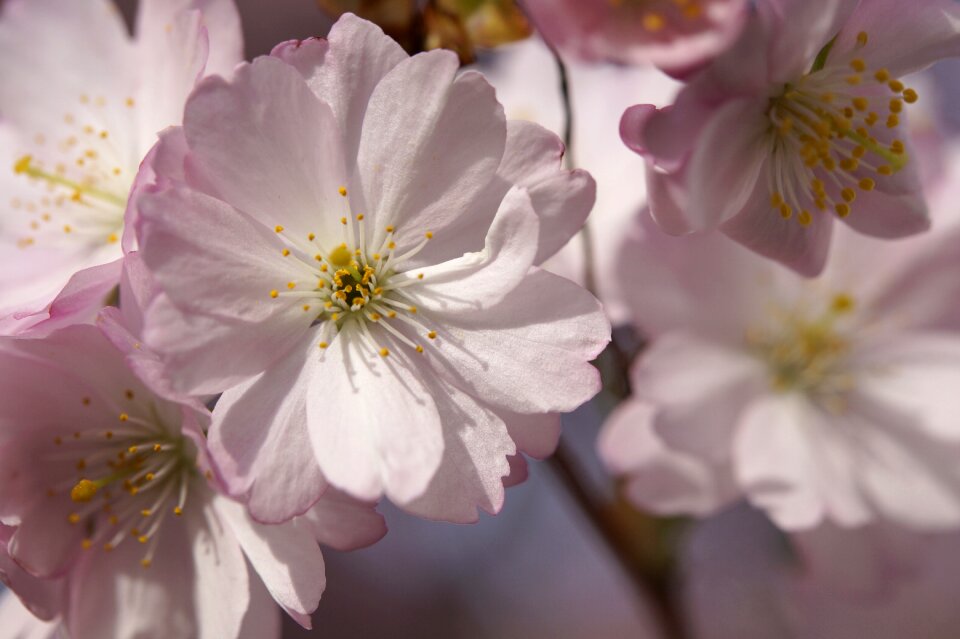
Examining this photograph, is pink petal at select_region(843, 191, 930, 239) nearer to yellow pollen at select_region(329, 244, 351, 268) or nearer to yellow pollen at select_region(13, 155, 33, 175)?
yellow pollen at select_region(329, 244, 351, 268)

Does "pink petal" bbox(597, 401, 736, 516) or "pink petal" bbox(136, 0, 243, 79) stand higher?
"pink petal" bbox(136, 0, 243, 79)

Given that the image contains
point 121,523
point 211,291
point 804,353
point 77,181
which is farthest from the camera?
point 804,353

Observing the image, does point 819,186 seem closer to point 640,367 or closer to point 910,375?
point 640,367

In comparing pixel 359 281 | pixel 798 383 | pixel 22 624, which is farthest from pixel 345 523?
pixel 798 383

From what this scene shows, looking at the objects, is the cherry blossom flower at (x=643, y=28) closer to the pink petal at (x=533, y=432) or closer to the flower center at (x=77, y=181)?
the pink petal at (x=533, y=432)

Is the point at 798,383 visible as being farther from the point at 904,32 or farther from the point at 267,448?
the point at 267,448

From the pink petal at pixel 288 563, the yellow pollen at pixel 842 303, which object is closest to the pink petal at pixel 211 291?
the pink petal at pixel 288 563

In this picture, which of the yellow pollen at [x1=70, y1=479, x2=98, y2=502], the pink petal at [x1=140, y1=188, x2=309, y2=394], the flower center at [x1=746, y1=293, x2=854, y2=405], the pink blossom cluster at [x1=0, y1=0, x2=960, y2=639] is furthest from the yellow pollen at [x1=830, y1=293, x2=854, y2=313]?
the yellow pollen at [x1=70, y1=479, x2=98, y2=502]
